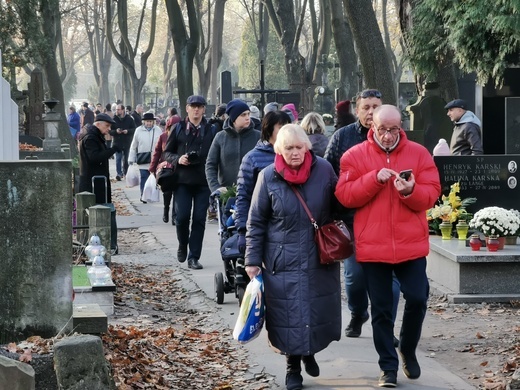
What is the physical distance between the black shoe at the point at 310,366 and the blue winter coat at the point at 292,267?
27cm

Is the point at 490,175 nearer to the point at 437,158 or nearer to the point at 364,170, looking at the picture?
the point at 437,158

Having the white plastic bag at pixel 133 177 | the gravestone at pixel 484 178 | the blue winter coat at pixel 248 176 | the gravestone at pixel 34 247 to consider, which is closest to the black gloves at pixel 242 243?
the blue winter coat at pixel 248 176

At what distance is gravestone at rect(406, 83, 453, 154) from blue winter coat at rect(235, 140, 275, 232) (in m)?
13.9

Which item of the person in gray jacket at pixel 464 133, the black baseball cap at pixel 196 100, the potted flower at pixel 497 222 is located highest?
the black baseball cap at pixel 196 100

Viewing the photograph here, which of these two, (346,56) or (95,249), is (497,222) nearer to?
(95,249)

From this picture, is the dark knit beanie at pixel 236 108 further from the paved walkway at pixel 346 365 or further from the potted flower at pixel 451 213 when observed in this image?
the potted flower at pixel 451 213

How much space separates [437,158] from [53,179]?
23.2 feet

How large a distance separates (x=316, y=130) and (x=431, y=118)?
1050 cm

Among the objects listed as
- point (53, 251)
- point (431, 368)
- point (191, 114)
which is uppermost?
point (191, 114)

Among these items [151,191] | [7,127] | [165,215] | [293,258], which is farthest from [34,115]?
[293,258]

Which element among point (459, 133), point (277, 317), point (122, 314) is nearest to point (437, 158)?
point (459, 133)

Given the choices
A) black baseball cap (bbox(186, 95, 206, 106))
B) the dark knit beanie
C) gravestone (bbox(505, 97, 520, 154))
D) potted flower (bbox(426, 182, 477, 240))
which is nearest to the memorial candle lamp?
the dark knit beanie

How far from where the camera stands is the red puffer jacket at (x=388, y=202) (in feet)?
25.5

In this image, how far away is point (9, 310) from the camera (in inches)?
284
